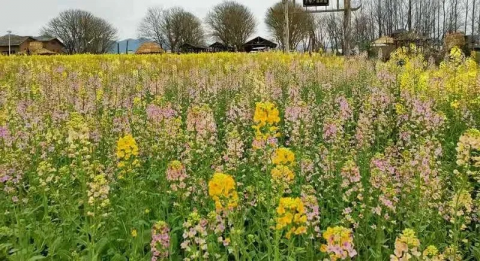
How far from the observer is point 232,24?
81812 millimetres

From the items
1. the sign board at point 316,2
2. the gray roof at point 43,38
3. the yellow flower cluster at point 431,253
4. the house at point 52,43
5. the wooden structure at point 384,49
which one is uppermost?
the gray roof at point 43,38

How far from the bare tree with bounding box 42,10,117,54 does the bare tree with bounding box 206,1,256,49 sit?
2144 centimetres

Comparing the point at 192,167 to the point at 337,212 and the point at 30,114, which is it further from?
the point at 30,114

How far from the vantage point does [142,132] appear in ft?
18.1

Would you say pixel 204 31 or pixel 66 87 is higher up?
pixel 204 31

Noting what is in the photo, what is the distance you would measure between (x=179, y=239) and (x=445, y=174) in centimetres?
252

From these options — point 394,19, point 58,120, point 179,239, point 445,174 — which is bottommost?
point 179,239

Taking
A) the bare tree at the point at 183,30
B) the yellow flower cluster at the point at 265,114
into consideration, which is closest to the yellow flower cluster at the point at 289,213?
the yellow flower cluster at the point at 265,114

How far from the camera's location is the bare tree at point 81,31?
90637 mm

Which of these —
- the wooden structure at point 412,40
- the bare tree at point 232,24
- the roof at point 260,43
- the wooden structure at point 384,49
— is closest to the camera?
the wooden structure at point 384,49

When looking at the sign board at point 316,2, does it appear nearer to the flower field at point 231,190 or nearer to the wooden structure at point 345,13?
the wooden structure at point 345,13

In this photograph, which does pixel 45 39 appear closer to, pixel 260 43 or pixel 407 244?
pixel 260 43

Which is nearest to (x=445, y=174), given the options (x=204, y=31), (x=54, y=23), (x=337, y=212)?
(x=337, y=212)

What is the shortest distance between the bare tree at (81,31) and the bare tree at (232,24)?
844 inches
